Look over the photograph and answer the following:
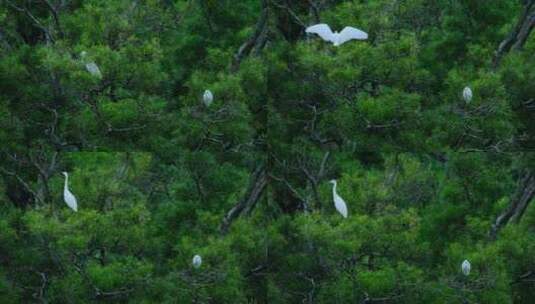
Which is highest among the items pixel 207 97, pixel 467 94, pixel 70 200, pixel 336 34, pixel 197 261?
pixel 336 34

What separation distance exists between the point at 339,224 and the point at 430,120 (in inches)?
17.6

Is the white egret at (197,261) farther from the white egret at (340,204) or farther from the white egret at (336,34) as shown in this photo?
the white egret at (336,34)

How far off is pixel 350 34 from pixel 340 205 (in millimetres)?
540

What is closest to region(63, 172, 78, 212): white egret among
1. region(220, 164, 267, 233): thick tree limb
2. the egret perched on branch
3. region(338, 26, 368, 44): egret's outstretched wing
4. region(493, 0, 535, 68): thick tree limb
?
the egret perched on branch

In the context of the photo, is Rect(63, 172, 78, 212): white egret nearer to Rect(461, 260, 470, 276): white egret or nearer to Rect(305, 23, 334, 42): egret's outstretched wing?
Rect(305, 23, 334, 42): egret's outstretched wing

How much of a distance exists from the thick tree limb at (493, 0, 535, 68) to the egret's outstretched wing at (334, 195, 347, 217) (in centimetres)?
68

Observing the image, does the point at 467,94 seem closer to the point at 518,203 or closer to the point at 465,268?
the point at 518,203

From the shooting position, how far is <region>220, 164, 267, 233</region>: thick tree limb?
231 inches

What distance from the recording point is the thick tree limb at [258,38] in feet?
19.2

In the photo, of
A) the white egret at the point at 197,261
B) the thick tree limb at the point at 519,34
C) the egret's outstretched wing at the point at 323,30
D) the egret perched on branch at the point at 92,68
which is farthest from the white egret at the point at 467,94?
the egret perched on branch at the point at 92,68

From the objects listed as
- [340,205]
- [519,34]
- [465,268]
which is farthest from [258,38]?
[465,268]

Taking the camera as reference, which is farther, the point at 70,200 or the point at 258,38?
the point at 258,38

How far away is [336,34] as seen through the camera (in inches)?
226

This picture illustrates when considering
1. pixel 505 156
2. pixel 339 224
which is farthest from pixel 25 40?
pixel 505 156
